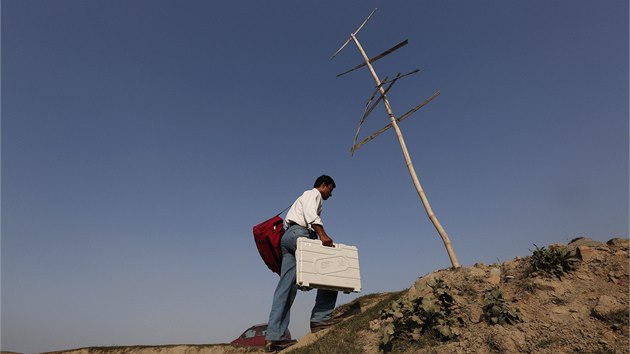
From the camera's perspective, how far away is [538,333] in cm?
532

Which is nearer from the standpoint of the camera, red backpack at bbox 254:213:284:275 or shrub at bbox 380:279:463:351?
shrub at bbox 380:279:463:351

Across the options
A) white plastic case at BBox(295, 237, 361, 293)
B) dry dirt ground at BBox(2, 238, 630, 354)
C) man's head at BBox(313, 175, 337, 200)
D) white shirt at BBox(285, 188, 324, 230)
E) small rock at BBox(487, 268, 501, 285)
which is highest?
man's head at BBox(313, 175, 337, 200)

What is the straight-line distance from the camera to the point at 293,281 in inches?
307

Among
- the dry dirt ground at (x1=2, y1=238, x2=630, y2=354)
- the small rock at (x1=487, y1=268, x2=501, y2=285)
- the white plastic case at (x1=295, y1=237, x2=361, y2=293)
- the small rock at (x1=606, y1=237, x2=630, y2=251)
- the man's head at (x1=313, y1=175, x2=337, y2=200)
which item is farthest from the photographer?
the man's head at (x1=313, y1=175, x2=337, y2=200)

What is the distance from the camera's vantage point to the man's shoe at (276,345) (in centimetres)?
772

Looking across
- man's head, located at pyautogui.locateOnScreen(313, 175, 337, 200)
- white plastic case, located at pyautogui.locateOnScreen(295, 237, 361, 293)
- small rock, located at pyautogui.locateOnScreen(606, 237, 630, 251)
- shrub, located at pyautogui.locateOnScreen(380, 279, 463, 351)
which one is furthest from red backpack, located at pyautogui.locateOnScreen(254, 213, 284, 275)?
small rock, located at pyautogui.locateOnScreen(606, 237, 630, 251)

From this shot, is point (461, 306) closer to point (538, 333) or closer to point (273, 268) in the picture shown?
point (538, 333)

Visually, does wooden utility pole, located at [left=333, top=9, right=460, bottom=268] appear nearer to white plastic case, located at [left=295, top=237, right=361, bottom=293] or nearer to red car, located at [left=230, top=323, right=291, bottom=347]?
white plastic case, located at [left=295, top=237, right=361, bottom=293]

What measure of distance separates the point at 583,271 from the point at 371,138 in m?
5.58

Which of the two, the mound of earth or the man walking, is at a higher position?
the man walking

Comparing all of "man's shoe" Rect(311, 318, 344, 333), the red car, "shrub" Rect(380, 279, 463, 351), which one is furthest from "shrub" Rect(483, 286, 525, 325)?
the red car

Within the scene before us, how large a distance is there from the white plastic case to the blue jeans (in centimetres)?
44

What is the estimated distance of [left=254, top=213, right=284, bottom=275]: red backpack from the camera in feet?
27.2

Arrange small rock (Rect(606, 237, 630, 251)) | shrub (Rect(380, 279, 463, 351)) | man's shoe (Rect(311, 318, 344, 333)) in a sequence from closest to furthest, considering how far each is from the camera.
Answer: shrub (Rect(380, 279, 463, 351)), small rock (Rect(606, 237, 630, 251)), man's shoe (Rect(311, 318, 344, 333))
